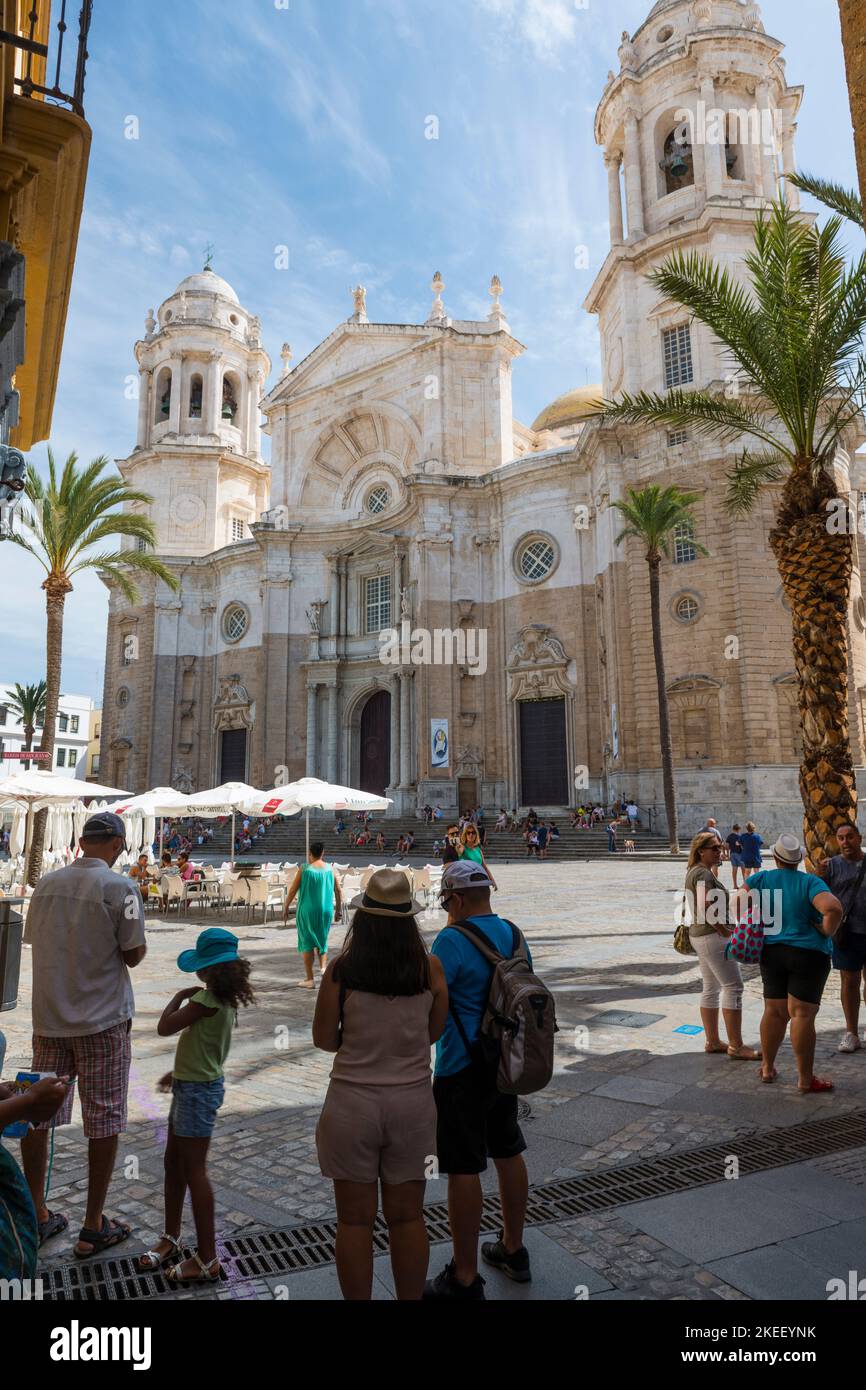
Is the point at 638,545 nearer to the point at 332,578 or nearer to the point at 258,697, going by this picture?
the point at 332,578

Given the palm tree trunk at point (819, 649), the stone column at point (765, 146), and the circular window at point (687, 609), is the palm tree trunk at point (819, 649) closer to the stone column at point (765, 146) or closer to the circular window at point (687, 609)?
the circular window at point (687, 609)

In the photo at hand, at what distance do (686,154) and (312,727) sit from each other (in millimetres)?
28933

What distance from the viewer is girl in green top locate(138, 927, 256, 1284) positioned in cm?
342

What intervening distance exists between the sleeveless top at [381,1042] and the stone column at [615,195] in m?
37.4

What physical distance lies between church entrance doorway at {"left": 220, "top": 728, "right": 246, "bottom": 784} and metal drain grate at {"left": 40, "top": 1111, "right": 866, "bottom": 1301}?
133 feet

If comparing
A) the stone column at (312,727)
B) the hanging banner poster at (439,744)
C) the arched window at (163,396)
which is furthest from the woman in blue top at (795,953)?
the arched window at (163,396)

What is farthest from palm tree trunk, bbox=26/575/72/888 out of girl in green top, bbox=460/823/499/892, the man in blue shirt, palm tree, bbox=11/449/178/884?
the man in blue shirt

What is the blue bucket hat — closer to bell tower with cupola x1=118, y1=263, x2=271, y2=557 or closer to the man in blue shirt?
the man in blue shirt

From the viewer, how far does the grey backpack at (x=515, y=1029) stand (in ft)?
10.4

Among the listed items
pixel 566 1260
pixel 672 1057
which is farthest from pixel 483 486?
pixel 566 1260

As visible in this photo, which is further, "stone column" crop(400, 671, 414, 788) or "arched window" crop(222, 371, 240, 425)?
"arched window" crop(222, 371, 240, 425)

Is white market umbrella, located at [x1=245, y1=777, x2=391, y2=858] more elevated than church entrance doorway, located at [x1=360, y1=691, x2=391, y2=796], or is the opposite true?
church entrance doorway, located at [x1=360, y1=691, x2=391, y2=796]

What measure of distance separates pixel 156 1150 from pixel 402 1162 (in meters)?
2.61

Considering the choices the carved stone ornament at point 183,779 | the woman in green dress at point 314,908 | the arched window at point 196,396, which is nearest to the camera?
the woman in green dress at point 314,908
